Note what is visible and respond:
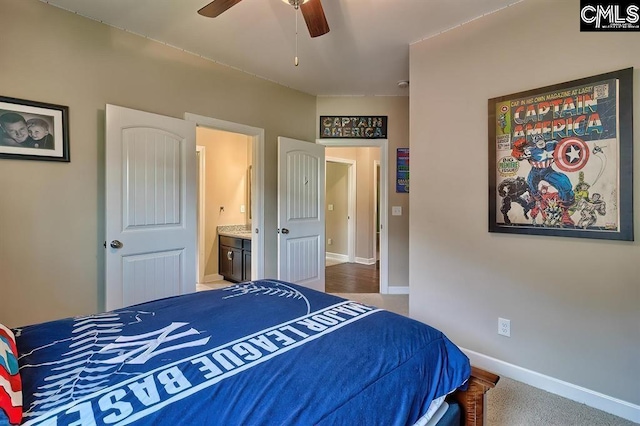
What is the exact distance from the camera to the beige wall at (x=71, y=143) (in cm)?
208

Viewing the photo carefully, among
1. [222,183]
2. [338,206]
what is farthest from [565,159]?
[338,206]

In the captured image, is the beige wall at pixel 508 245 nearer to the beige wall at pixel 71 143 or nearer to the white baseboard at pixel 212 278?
the beige wall at pixel 71 143

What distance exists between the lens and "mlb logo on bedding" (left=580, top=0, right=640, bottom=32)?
178 cm

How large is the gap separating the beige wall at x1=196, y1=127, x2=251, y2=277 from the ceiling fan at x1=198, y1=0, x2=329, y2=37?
2856 millimetres

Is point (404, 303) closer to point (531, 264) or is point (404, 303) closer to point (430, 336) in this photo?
point (531, 264)

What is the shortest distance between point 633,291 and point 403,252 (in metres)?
2.54

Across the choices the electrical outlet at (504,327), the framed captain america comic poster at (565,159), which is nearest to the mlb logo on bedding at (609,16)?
the framed captain america comic poster at (565,159)

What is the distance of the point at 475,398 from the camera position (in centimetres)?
128

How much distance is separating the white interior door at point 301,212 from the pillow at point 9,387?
9.06ft

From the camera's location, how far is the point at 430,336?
128 cm

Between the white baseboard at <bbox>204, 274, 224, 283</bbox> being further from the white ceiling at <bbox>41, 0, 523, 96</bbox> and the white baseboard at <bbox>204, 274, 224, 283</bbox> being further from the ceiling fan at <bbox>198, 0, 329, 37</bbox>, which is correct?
the ceiling fan at <bbox>198, 0, 329, 37</bbox>

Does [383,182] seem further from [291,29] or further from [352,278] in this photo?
[291,29]

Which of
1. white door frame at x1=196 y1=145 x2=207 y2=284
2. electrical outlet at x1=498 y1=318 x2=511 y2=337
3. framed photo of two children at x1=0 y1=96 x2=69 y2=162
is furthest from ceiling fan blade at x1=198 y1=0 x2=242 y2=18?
white door frame at x1=196 y1=145 x2=207 y2=284

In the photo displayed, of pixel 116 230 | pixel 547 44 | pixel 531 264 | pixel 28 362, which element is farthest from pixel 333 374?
pixel 547 44
